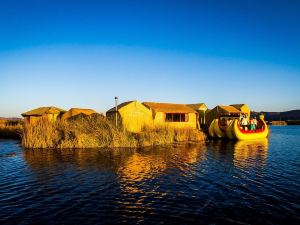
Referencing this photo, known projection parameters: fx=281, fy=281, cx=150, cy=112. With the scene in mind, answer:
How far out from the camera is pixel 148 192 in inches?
429

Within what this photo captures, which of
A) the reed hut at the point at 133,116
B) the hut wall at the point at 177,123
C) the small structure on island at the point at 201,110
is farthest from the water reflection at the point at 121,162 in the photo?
the small structure on island at the point at 201,110

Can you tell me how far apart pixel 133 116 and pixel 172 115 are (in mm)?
6587

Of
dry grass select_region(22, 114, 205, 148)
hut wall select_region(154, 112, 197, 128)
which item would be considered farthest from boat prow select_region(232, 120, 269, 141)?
dry grass select_region(22, 114, 205, 148)

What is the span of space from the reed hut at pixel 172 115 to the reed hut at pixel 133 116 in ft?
4.03

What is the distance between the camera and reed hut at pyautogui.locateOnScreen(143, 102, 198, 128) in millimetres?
36500

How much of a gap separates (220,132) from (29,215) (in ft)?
100

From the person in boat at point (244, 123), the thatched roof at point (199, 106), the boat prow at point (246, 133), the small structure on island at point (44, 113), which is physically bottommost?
the boat prow at point (246, 133)

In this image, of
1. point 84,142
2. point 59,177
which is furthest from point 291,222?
point 84,142

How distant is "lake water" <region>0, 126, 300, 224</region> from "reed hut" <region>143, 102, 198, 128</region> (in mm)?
18703

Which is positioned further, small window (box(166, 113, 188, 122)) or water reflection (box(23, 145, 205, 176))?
small window (box(166, 113, 188, 122))

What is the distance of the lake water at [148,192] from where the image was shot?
331 inches

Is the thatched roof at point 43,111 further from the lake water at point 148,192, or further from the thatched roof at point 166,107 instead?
the lake water at point 148,192

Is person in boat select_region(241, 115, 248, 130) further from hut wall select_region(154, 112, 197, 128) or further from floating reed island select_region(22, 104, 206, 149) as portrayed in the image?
floating reed island select_region(22, 104, 206, 149)

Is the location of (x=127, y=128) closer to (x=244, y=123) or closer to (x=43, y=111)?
(x=244, y=123)
